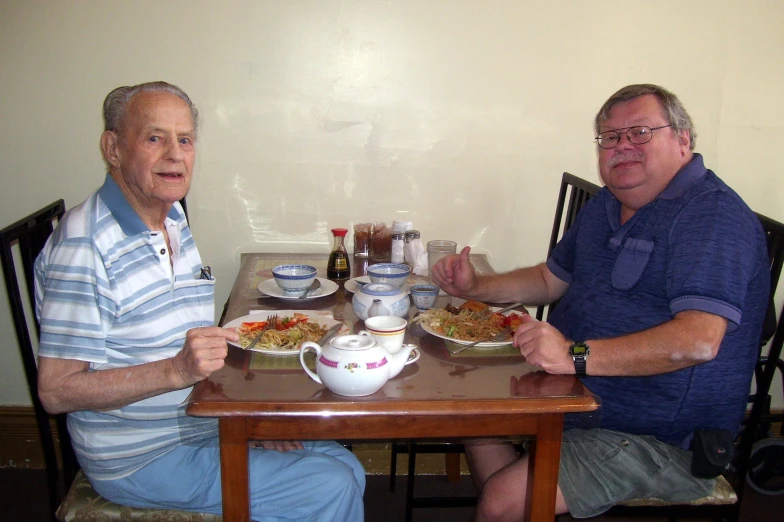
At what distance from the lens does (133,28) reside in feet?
Answer: 7.57

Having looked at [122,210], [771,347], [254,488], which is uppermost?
[122,210]

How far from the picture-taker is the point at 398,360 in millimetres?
1288

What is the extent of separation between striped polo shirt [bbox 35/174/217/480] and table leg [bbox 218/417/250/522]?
277 millimetres

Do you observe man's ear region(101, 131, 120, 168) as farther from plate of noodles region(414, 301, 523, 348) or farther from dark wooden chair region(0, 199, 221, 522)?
plate of noodles region(414, 301, 523, 348)

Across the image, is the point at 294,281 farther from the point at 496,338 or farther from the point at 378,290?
the point at 496,338

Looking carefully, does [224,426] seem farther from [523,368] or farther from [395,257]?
[395,257]

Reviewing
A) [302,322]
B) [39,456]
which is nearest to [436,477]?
[302,322]

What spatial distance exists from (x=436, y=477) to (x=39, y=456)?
5.27ft

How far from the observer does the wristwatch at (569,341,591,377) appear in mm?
1375

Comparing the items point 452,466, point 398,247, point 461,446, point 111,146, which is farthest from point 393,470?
point 111,146

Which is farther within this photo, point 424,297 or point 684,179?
point 424,297

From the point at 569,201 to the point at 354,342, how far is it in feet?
4.54

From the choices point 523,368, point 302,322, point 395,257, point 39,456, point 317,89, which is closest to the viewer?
point 523,368

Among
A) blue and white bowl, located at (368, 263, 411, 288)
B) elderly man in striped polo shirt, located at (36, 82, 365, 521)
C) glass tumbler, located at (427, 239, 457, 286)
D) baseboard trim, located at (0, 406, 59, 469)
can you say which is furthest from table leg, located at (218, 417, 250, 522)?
baseboard trim, located at (0, 406, 59, 469)
